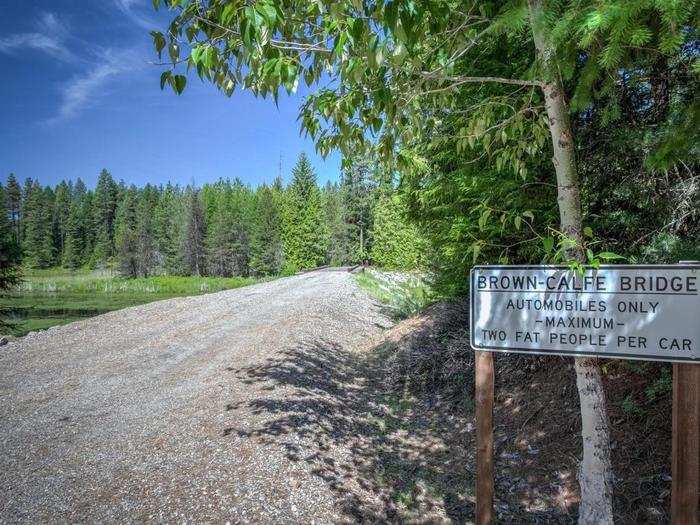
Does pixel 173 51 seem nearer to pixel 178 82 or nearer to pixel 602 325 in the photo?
pixel 178 82

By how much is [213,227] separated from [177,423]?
72119 millimetres

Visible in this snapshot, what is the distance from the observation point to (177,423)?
5.82 meters

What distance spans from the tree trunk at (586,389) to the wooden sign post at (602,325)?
36cm

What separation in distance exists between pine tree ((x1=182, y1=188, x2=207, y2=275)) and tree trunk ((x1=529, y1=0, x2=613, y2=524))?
74972 mm

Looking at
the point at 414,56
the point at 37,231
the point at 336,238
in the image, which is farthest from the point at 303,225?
the point at 37,231

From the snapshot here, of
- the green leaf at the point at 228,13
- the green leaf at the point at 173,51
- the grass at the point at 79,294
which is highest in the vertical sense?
the green leaf at the point at 173,51

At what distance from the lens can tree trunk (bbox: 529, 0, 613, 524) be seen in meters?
2.96

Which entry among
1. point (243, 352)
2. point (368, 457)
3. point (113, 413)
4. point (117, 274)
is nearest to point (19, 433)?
point (113, 413)

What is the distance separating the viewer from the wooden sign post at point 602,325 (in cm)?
241

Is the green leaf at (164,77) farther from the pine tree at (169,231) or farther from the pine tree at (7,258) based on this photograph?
the pine tree at (169,231)

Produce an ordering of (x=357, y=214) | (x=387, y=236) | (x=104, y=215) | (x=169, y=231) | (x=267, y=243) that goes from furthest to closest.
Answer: (x=104, y=215) < (x=169, y=231) < (x=267, y=243) < (x=357, y=214) < (x=387, y=236)

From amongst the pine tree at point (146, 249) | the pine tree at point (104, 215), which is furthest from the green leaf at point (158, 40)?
the pine tree at point (104, 215)

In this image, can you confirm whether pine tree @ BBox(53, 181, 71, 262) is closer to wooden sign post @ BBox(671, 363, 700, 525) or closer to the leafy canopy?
the leafy canopy

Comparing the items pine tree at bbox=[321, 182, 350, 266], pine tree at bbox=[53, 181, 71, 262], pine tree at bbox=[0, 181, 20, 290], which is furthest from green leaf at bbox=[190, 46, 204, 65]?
pine tree at bbox=[53, 181, 71, 262]
